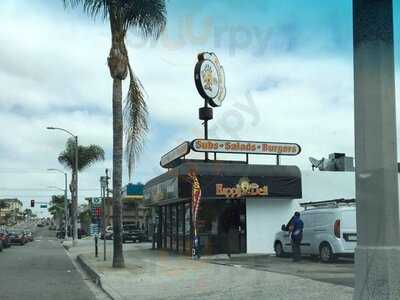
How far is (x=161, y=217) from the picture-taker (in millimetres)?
32969


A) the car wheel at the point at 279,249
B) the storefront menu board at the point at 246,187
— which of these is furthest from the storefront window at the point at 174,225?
the car wheel at the point at 279,249

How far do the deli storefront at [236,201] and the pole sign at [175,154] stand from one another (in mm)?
472

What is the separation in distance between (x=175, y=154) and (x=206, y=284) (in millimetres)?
12945

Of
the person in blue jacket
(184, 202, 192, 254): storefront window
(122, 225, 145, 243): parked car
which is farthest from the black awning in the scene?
(122, 225, 145, 243): parked car

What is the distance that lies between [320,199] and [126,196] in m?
41.3

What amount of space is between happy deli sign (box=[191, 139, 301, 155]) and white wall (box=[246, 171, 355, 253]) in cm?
139

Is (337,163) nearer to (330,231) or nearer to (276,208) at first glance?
(276,208)

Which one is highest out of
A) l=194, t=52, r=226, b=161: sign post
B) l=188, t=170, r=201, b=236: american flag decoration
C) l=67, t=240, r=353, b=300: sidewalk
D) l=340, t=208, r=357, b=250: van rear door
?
l=194, t=52, r=226, b=161: sign post

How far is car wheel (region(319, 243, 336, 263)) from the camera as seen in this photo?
2003 cm

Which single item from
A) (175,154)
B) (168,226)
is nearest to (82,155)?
(168,226)

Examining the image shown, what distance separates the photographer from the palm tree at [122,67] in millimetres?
21438

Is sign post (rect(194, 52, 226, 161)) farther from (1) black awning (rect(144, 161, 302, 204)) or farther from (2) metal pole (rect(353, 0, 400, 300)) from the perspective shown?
(2) metal pole (rect(353, 0, 400, 300))

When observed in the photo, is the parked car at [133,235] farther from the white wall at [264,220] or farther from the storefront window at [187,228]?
the white wall at [264,220]

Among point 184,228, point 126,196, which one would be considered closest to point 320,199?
point 184,228
